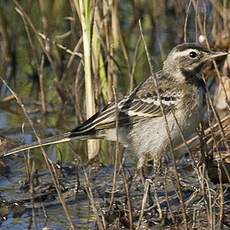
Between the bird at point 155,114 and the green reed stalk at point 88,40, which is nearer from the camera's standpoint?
the bird at point 155,114

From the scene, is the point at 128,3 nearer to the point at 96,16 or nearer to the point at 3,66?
the point at 3,66

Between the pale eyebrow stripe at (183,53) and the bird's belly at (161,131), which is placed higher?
the pale eyebrow stripe at (183,53)

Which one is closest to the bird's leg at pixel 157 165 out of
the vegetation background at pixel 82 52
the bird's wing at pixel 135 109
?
the bird's wing at pixel 135 109

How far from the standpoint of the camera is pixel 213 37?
36.5 ft

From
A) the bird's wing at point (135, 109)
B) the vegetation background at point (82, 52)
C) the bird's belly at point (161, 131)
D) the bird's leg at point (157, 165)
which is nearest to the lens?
the bird's belly at point (161, 131)

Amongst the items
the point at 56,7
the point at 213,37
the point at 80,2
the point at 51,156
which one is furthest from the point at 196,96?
the point at 56,7

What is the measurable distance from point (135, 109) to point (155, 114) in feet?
0.58

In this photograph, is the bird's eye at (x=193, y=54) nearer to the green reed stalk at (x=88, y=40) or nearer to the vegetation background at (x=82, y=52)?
the vegetation background at (x=82, y=52)

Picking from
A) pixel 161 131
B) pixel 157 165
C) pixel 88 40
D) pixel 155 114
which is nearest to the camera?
pixel 161 131

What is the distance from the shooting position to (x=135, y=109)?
8.30 m

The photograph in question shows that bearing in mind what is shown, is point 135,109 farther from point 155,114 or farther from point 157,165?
point 157,165

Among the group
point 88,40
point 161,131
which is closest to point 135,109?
point 161,131

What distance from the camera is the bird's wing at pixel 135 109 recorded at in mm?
8227

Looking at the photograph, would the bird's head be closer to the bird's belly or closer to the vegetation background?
the bird's belly
